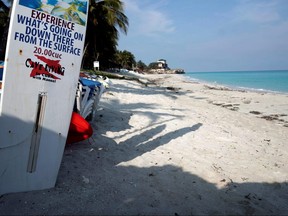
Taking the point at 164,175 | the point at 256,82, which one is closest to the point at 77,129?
the point at 164,175

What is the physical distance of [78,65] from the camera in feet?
10.9

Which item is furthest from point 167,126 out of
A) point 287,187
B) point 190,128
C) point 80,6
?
point 80,6

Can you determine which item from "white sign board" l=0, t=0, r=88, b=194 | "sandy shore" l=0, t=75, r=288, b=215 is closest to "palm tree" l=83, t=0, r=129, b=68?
"sandy shore" l=0, t=75, r=288, b=215

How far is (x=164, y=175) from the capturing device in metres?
4.00

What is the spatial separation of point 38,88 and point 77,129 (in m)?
1.42

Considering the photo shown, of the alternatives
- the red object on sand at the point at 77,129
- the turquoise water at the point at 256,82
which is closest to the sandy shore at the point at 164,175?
the red object on sand at the point at 77,129

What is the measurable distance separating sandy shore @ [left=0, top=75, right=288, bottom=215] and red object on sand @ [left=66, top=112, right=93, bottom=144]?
271 mm

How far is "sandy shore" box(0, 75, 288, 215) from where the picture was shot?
117 inches

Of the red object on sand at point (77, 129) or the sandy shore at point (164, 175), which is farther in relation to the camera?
the red object on sand at point (77, 129)

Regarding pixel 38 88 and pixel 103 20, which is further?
pixel 103 20

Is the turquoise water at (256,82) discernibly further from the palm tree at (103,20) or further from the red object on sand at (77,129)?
the red object on sand at (77,129)

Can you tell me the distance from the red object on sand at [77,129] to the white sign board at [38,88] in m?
0.97

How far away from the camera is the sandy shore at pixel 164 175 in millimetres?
2979

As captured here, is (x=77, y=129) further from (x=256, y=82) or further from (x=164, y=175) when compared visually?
(x=256, y=82)
